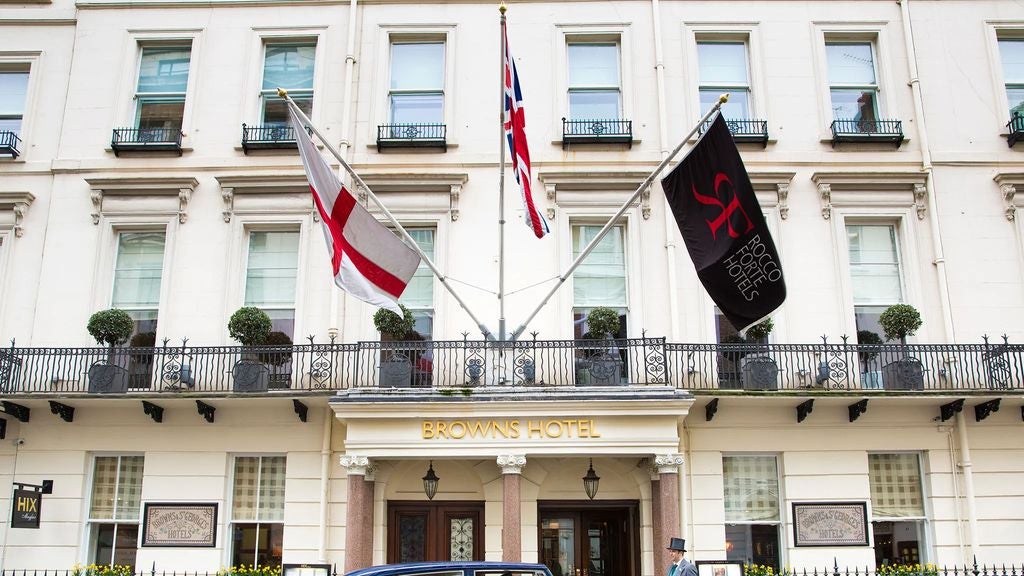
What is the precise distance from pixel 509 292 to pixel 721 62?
6.46 metres

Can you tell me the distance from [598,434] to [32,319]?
10530 millimetres

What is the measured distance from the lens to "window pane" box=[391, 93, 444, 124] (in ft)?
55.5

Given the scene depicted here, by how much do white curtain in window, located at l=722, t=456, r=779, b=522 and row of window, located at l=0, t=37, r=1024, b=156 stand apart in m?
6.64

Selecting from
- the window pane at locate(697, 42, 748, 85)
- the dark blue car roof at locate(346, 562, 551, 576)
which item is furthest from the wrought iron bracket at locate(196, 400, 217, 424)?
the window pane at locate(697, 42, 748, 85)

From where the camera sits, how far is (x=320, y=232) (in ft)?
52.5

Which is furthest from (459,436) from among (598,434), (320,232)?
(320,232)

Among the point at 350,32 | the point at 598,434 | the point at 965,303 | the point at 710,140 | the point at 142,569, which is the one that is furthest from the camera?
the point at 350,32

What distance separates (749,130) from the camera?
1645 cm

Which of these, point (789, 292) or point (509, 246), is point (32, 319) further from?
point (789, 292)

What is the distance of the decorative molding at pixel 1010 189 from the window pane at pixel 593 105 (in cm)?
723

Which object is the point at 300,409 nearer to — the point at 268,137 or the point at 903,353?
the point at 268,137

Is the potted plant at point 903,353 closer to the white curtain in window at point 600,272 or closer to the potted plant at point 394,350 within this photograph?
the white curtain in window at point 600,272

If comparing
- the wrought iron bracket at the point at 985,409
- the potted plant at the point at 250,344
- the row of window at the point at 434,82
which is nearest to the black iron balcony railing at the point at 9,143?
the row of window at the point at 434,82

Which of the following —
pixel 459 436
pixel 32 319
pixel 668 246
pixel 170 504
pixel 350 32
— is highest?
pixel 350 32
